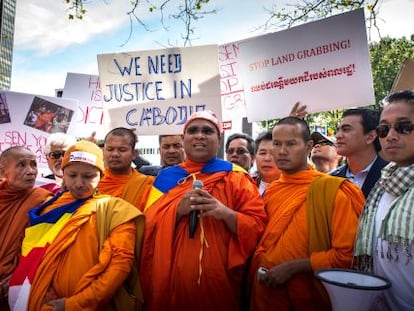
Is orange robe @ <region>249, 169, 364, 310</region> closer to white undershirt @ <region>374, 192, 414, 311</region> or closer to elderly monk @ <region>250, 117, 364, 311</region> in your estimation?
elderly monk @ <region>250, 117, 364, 311</region>

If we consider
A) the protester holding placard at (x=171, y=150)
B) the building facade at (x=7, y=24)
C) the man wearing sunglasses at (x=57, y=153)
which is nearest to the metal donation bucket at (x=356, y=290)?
the protester holding placard at (x=171, y=150)

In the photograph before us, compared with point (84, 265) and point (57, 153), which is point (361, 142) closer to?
point (84, 265)

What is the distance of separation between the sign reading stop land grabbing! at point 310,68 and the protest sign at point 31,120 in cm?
232

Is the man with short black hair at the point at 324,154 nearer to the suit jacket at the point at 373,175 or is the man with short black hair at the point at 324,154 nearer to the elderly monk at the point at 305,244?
the suit jacket at the point at 373,175

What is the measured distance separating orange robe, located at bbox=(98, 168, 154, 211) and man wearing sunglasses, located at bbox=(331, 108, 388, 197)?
169 cm

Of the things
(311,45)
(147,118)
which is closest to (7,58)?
(147,118)

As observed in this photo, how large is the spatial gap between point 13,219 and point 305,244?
2.11 metres

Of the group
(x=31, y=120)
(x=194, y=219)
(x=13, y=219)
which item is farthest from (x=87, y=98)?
(x=194, y=219)

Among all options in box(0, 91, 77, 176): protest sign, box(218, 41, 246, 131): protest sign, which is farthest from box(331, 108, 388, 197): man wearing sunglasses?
box(0, 91, 77, 176): protest sign

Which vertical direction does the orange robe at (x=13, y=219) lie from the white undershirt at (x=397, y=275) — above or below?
above

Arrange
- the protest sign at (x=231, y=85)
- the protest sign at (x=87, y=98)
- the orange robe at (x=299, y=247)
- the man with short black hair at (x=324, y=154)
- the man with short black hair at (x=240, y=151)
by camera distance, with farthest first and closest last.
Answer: the protest sign at (x=87, y=98), the protest sign at (x=231, y=85), the man with short black hair at (x=324, y=154), the man with short black hair at (x=240, y=151), the orange robe at (x=299, y=247)

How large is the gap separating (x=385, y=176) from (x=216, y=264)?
1.15m

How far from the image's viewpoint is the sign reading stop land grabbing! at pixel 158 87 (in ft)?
13.0

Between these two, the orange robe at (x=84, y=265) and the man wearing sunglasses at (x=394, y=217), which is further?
the orange robe at (x=84, y=265)
